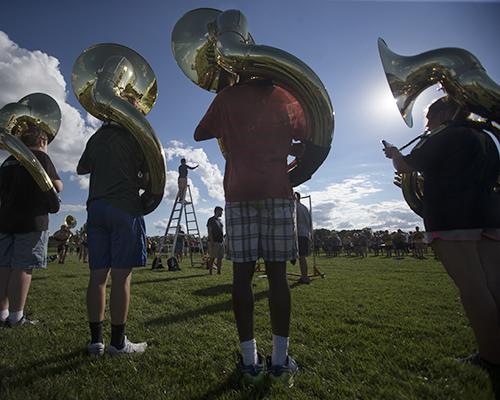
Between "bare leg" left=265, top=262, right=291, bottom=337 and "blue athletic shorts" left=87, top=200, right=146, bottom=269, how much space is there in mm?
1082

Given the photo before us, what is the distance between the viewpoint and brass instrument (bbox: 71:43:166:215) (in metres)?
2.61

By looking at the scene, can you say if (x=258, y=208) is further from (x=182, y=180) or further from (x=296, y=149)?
(x=182, y=180)

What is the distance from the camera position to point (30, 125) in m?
3.89

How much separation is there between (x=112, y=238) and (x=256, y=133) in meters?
1.38

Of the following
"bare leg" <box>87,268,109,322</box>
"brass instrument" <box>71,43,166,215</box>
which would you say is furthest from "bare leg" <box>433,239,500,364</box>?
"bare leg" <box>87,268,109,322</box>

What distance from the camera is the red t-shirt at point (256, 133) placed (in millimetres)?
2121

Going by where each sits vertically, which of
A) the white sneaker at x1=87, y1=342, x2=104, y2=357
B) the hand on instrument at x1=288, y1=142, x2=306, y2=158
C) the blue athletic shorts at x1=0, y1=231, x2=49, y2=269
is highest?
the hand on instrument at x1=288, y1=142, x2=306, y2=158

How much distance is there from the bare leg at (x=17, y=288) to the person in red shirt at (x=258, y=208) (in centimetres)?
249

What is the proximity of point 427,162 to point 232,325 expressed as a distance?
2381 mm

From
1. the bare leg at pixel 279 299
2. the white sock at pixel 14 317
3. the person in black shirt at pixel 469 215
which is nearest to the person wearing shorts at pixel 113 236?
the bare leg at pixel 279 299

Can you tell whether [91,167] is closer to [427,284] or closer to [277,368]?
[277,368]

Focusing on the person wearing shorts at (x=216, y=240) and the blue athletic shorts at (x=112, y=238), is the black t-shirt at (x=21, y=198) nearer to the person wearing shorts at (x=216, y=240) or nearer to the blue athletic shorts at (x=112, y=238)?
the blue athletic shorts at (x=112, y=238)

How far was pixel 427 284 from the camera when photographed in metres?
6.77

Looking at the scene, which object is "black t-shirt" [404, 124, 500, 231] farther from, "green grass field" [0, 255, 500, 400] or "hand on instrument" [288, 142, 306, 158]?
"green grass field" [0, 255, 500, 400]
